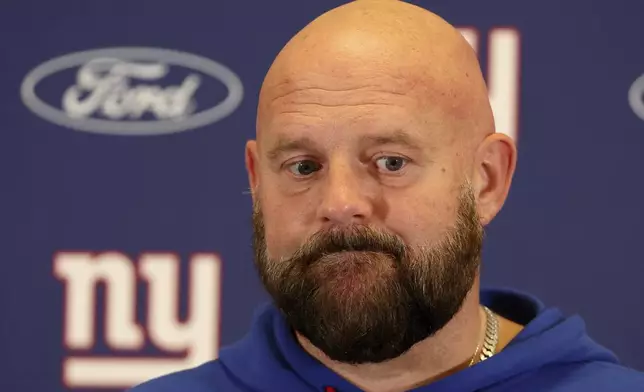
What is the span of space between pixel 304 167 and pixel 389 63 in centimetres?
17

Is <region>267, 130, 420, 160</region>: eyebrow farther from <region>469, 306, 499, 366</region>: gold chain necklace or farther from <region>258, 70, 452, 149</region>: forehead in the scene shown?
<region>469, 306, 499, 366</region>: gold chain necklace

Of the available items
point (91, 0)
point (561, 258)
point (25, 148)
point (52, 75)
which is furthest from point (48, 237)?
point (561, 258)

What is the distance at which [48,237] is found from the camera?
2229mm

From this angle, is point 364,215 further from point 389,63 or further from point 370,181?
point 389,63

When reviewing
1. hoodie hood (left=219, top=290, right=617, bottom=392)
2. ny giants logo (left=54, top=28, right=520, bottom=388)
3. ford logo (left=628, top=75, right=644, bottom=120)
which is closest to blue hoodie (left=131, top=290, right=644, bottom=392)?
hoodie hood (left=219, top=290, right=617, bottom=392)

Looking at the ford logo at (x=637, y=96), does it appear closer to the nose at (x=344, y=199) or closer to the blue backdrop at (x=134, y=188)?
the blue backdrop at (x=134, y=188)

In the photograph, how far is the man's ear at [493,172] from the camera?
1313mm

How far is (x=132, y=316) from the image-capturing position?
2227 millimetres

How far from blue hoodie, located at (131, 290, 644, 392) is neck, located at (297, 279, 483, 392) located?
2 centimetres

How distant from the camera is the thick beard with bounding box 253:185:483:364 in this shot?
3.82 ft

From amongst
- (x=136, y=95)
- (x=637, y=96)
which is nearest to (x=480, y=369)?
(x=637, y=96)

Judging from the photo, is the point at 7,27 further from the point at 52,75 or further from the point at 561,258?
the point at 561,258

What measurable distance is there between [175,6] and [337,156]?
1175 millimetres

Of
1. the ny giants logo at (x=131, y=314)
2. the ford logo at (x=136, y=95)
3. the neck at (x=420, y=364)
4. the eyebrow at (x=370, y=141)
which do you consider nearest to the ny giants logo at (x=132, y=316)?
the ny giants logo at (x=131, y=314)
